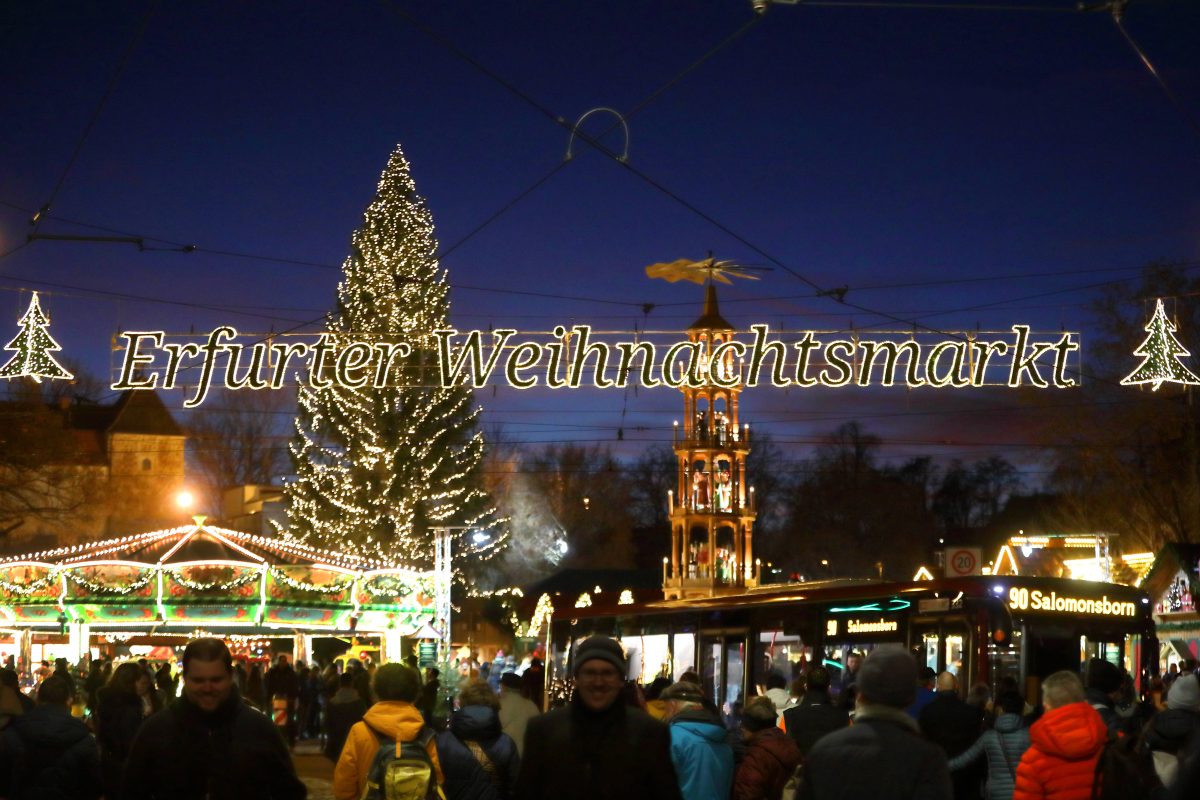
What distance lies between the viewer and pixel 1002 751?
36.1ft

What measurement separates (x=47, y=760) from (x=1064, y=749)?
529 centimetres

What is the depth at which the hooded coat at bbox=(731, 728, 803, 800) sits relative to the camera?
10.1 m

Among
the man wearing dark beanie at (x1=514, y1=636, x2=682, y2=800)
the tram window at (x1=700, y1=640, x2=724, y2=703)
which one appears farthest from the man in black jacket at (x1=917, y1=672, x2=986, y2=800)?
the tram window at (x1=700, y1=640, x2=724, y2=703)

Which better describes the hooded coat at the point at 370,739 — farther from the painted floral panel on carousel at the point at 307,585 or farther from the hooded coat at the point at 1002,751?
the painted floral panel on carousel at the point at 307,585

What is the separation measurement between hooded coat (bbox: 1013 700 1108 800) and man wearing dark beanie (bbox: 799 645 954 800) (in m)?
3.05

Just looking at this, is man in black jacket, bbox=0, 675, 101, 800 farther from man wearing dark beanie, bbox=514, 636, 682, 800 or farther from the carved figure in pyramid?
the carved figure in pyramid

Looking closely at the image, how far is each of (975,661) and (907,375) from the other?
8.55 metres

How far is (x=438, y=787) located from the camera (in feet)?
27.1

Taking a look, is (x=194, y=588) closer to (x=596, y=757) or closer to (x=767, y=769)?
(x=767, y=769)

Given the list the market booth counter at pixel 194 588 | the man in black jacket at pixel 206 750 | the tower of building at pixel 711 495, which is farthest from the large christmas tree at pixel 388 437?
the man in black jacket at pixel 206 750

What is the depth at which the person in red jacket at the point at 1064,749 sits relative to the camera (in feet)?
28.6

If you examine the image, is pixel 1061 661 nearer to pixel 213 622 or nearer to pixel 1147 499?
pixel 213 622

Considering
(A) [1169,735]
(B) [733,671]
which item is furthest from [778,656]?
(A) [1169,735]

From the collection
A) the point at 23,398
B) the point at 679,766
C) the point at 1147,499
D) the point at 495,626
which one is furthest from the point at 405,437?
the point at 679,766
